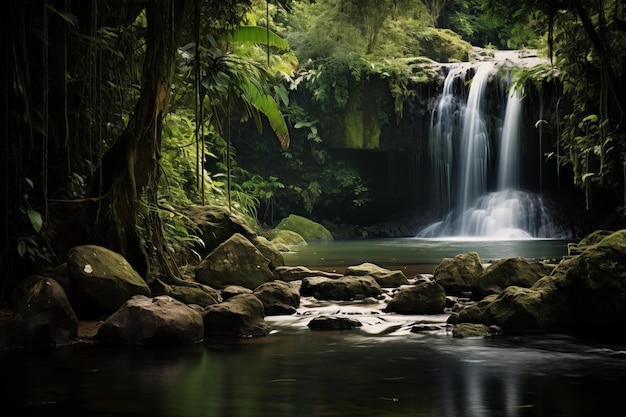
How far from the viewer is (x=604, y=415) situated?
4465 mm

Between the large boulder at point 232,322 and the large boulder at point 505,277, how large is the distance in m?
3.25

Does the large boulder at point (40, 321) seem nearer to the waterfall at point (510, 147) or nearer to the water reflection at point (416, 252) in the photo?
the water reflection at point (416, 252)

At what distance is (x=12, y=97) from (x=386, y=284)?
563 centimetres

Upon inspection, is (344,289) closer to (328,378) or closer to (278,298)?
(278,298)

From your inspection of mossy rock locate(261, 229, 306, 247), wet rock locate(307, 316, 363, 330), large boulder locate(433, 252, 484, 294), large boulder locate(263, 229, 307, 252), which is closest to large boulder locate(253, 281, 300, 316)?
wet rock locate(307, 316, 363, 330)

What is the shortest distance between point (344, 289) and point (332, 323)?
2103 mm

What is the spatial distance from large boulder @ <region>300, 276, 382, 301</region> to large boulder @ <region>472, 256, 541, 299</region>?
1.27 metres

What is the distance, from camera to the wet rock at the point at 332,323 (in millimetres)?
7723

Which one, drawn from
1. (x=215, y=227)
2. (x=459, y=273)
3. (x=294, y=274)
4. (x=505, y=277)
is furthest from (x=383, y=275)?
(x=215, y=227)

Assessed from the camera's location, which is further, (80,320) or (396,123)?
(396,123)

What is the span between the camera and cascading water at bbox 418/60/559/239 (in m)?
23.3

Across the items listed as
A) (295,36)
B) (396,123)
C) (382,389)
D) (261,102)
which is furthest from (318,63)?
(382,389)

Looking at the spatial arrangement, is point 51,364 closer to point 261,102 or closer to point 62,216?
point 62,216

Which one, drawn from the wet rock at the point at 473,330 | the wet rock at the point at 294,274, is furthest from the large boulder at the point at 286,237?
the wet rock at the point at 473,330
